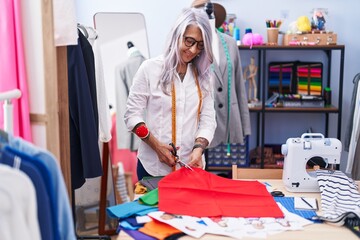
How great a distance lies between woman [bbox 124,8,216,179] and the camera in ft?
8.26

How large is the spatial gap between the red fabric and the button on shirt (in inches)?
15.0

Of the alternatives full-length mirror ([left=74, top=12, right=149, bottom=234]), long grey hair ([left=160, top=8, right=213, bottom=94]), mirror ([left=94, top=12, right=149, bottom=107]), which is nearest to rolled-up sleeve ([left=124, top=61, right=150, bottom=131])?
long grey hair ([left=160, top=8, right=213, bottom=94])

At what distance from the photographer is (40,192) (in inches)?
51.8

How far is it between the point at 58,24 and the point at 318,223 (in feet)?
4.07

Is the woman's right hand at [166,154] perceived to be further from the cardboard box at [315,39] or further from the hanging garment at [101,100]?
the cardboard box at [315,39]

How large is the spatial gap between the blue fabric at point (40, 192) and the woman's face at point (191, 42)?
1.36 meters

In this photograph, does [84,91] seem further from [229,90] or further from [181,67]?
[229,90]

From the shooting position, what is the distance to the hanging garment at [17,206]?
3.79 ft

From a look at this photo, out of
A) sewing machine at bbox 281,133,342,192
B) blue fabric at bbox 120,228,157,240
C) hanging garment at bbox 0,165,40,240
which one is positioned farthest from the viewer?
sewing machine at bbox 281,133,342,192

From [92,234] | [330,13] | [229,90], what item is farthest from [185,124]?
[330,13]

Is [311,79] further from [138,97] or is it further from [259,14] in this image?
[138,97]

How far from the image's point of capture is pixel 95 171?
8.50 feet

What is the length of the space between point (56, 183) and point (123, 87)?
299 cm

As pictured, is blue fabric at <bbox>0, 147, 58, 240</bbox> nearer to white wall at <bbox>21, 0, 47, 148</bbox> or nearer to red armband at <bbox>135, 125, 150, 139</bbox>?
white wall at <bbox>21, 0, 47, 148</bbox>
